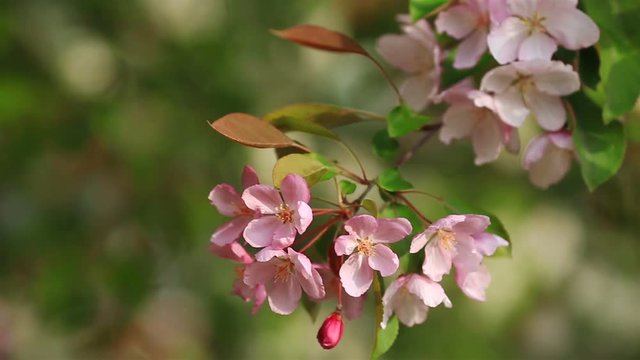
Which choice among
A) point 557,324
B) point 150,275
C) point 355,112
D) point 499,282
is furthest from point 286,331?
point 355,112

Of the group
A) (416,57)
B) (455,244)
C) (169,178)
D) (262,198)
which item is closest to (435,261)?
(455,244)

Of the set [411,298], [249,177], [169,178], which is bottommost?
[169,178]

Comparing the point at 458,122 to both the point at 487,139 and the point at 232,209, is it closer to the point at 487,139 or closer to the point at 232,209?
the point at 487,139

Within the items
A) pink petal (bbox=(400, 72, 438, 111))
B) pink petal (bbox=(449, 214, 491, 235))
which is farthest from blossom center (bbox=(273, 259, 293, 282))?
pink petal (bbox=(400, 72, 438, 111))

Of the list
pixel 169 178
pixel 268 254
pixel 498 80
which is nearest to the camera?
pixel 268 254

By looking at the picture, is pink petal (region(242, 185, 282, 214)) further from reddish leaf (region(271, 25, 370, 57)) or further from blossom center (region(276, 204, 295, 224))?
reddish leaf (region(271, 25, 370, 57))
